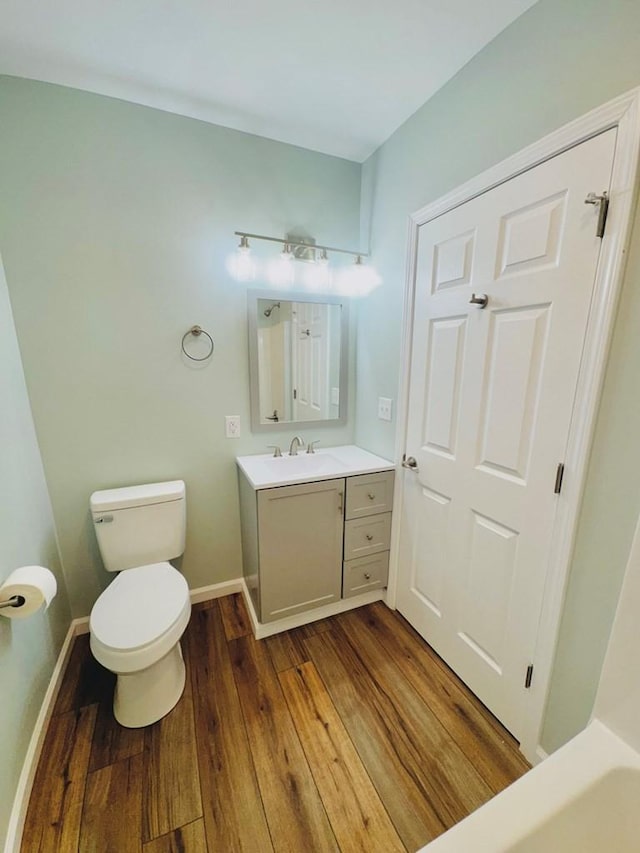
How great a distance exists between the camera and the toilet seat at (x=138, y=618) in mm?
1216

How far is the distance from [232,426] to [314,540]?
773 millimetres

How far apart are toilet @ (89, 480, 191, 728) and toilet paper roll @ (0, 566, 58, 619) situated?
0.31 metres

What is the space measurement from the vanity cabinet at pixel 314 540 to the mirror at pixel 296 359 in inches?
18.1

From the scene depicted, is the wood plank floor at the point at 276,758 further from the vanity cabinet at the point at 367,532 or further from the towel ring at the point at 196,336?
the towel ring at the point at 196,336

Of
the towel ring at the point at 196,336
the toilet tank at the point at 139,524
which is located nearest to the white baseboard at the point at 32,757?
the toilet tank at the point at 139,524

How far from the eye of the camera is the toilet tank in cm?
159

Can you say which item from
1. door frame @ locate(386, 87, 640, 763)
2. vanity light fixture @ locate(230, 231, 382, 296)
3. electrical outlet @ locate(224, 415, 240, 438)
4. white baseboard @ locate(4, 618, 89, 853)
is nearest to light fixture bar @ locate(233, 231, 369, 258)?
vanity light fixture @ locate(230, 231, 382, 296)

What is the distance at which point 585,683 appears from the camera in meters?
1.06

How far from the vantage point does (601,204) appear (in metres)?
0.91

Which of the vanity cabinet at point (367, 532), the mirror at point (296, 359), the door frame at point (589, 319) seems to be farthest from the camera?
the mirror at point (296, 359)

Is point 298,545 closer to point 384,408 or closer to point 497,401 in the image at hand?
point 384,408

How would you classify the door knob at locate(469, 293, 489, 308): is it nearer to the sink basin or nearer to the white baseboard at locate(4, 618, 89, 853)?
the sink basin

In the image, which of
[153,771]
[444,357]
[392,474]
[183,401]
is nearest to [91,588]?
[153,771]

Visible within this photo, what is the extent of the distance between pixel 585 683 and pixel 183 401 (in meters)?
1.96
